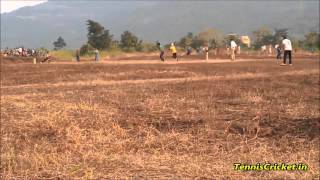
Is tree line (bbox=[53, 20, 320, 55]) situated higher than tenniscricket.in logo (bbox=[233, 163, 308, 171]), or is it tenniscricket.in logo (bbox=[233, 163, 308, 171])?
tree line (bbox=[53, 20, 320, 55])

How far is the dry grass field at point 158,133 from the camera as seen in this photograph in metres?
6.93

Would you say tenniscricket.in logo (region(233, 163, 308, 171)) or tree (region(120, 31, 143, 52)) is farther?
tree (region(120, 31, 143, 52))

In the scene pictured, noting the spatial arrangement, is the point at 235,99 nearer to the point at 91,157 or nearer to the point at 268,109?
the point at 268,109

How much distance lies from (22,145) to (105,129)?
1.50 meters

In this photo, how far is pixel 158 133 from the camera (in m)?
9.02

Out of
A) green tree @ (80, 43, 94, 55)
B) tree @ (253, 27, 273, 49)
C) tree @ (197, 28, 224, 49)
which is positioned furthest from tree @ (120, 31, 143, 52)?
tree @ (253, 27, 273, 49)

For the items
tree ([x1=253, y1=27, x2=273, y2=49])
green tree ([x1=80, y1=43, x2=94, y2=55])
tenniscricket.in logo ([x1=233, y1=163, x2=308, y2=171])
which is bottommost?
tenniscricket.in logo ([x1=233, y1=163, x2=308, y2=171])

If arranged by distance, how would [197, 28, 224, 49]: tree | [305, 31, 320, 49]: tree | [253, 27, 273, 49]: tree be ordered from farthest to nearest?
[253, 27, 273, 49]: tree → [197, 28, 224, 49]: tree → [305, 31, 320, 49]: tree

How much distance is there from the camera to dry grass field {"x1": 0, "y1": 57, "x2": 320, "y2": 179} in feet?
22.7

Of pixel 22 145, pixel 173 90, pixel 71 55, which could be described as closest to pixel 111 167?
pixel 22 145

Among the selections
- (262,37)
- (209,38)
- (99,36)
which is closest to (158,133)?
(99,36)

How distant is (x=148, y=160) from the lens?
7352 mm

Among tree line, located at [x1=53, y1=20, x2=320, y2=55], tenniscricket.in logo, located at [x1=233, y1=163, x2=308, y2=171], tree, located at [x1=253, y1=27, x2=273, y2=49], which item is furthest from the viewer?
tree, located at [x1=253, y1=27, x2=273, y2=49]

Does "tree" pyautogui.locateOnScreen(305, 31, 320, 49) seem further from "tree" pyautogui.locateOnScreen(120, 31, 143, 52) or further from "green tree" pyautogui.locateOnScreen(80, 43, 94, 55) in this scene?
"green tree" pyautogui.locateOnScreen(80, 43, 94, 55)
